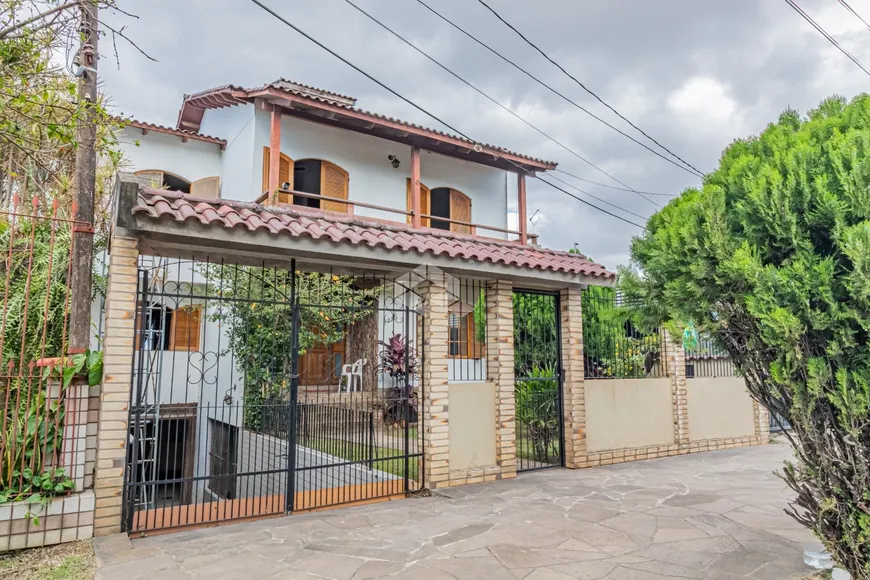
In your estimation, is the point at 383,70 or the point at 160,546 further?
A: the point at 383,70

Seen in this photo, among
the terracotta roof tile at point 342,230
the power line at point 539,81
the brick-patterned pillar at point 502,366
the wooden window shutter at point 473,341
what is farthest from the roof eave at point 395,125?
the brick-patterned pillar at point 502,366

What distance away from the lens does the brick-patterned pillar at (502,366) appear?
7516 mm

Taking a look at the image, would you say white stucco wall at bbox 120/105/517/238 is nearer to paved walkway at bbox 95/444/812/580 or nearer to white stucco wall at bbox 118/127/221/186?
white stucco wall at bbox 118/127/221/186

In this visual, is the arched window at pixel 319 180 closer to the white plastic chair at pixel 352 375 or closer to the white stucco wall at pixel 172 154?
the white stucco wall at pixel 172 154

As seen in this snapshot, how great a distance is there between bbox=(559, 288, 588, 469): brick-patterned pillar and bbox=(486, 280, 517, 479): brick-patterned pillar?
1.16m

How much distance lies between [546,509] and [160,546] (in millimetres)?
3930

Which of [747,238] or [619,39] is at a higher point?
[619,39]

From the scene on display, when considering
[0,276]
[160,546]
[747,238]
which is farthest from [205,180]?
[747,238]

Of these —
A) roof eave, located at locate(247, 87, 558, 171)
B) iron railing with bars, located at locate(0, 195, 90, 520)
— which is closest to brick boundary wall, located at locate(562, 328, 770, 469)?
iron railing with bars, located at locate(0, 195, 90, 520)

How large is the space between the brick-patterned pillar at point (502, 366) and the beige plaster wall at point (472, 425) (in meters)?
0.10

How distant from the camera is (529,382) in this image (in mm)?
8836

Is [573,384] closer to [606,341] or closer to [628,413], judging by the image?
[628,413]

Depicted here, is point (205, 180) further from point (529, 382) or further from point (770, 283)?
point (770, 283)

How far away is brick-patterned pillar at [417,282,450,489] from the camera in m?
6.83
